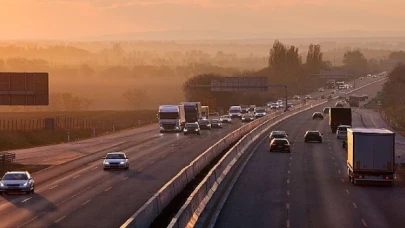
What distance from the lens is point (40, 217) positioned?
103ft

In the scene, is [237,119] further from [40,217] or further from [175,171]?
[40,217]

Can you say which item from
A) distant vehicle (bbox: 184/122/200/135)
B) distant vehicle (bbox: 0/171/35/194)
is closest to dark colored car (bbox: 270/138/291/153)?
distant vehicle (bbox: 0/171/35/194)

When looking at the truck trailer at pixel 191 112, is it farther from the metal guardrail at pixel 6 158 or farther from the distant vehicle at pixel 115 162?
the distant vehicle at pixel 115 162

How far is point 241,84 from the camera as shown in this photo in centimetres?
14425

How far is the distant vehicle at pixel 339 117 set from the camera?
90.2 m

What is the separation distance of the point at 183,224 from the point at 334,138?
204 ft

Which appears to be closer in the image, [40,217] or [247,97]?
[40,217]

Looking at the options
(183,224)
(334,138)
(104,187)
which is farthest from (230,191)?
(334,138)

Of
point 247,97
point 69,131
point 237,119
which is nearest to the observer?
point 69,131

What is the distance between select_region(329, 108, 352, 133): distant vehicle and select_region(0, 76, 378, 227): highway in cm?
1854

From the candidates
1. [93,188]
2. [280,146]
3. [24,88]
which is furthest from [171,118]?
[93,188]

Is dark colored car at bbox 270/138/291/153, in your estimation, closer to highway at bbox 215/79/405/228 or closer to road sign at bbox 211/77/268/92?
highway at bbox 215/79/405/228

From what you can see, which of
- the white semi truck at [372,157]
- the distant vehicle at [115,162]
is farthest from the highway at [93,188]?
the white semi truck at [372,157]

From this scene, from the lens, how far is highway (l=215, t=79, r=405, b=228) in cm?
2980
